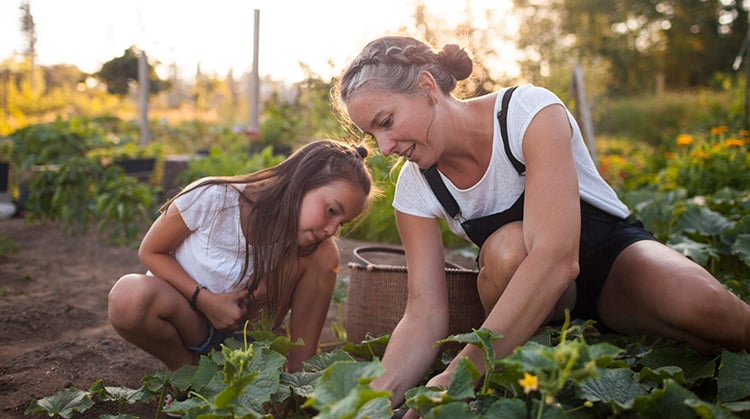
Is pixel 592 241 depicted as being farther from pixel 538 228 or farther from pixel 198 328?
pixel 198 328

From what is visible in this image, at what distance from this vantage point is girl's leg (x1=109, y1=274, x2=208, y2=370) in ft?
6.39

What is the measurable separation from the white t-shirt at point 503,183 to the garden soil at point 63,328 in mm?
925

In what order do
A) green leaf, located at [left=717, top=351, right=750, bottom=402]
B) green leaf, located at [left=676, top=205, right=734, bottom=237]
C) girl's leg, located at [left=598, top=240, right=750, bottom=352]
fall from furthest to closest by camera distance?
green leaf, located at [left=676, top=205, right=734, bottom=237] → girl's leg, located at [left=598, top=240, right=750, bottom=352] → green leaf, located at [left=717, top=351, right=750, bottom=402]

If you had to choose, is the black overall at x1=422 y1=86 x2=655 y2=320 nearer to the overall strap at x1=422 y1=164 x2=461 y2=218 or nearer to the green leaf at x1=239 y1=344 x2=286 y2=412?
the overall strap at x1=422 y1=164 x2=461 y2=218

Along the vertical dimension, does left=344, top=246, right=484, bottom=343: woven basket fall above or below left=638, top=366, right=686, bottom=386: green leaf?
below

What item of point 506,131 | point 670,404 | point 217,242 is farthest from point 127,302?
point 670,404

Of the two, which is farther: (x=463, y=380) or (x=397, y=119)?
(x=397, y=119)

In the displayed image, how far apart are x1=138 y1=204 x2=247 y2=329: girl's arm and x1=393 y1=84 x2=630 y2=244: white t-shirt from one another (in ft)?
1.96

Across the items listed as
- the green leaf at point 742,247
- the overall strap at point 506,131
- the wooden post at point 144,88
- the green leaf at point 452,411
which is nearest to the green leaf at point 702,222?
the green leaf at point 742,247

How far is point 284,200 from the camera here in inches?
81.5

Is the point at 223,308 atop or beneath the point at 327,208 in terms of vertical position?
beneath

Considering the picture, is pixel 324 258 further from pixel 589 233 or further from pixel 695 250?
pixel 695 250

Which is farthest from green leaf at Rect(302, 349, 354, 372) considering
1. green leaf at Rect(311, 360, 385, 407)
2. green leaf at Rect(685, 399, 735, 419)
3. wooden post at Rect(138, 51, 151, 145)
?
wooden post at Rect(138, 51, 151, 145)

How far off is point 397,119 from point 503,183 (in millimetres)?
375
